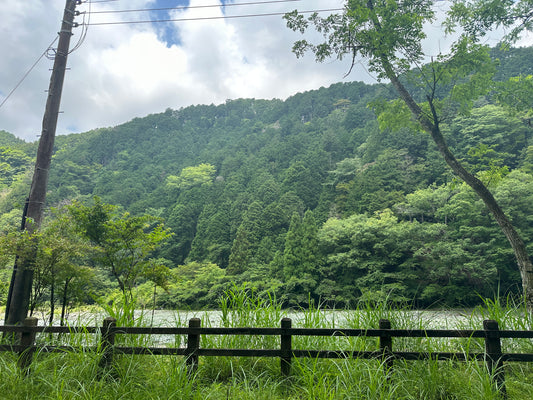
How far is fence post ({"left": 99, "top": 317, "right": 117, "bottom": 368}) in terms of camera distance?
9.54 ft

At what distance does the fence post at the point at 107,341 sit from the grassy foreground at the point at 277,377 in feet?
0.34

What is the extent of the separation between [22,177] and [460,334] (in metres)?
48.3

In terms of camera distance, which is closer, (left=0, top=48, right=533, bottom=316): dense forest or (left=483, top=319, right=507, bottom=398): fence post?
(left=483, top=319, right=507, bottom=398): fence post

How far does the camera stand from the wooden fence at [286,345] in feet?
8.98

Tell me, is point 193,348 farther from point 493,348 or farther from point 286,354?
point 493,348

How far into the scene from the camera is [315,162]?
3512 centimetres

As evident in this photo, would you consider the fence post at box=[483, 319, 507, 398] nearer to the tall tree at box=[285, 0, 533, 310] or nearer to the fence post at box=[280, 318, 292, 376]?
the fence post at box=[280, 318, 292, 376]

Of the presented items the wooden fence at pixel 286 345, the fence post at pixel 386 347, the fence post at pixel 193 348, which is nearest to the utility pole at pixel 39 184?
the wooden fence at pixel 286 345

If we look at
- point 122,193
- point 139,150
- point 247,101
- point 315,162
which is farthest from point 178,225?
point 247,101

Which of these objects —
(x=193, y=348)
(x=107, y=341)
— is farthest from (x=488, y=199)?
(x=107, y=341)

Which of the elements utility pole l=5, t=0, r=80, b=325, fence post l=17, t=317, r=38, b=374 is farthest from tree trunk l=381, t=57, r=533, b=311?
utility pole l=5, t=0, r=80, b=325

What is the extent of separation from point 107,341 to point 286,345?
5.34ft

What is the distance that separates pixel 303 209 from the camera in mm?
30344

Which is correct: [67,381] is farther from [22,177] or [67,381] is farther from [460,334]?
[22,177]
